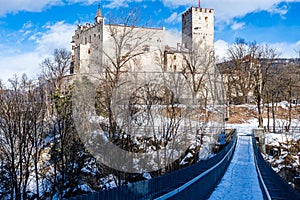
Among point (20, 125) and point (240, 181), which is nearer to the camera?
point (240, 181)

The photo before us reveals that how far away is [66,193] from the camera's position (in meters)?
22.8

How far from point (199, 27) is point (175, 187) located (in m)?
54.3

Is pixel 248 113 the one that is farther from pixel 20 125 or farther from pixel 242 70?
→ pixel 20 125

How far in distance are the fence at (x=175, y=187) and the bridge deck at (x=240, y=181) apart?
1.64 ft

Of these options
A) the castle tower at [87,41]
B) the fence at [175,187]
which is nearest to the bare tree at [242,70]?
the castle tower at [87,41]

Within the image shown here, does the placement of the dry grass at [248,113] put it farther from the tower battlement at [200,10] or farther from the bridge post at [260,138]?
the tower battlement at [200,10]

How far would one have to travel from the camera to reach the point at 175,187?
21.1 ft

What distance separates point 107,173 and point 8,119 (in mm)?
7626

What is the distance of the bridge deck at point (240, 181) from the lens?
33.7ft

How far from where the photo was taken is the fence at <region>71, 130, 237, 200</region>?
4.32 metres

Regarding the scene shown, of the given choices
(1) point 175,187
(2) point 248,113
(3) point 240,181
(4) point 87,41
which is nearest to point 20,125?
(3) point 240,181

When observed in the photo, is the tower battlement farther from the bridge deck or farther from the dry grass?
the bridge deck

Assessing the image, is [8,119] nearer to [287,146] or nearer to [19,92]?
[19,92]

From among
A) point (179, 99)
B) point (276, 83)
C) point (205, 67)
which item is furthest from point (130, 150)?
point (276, 83)
